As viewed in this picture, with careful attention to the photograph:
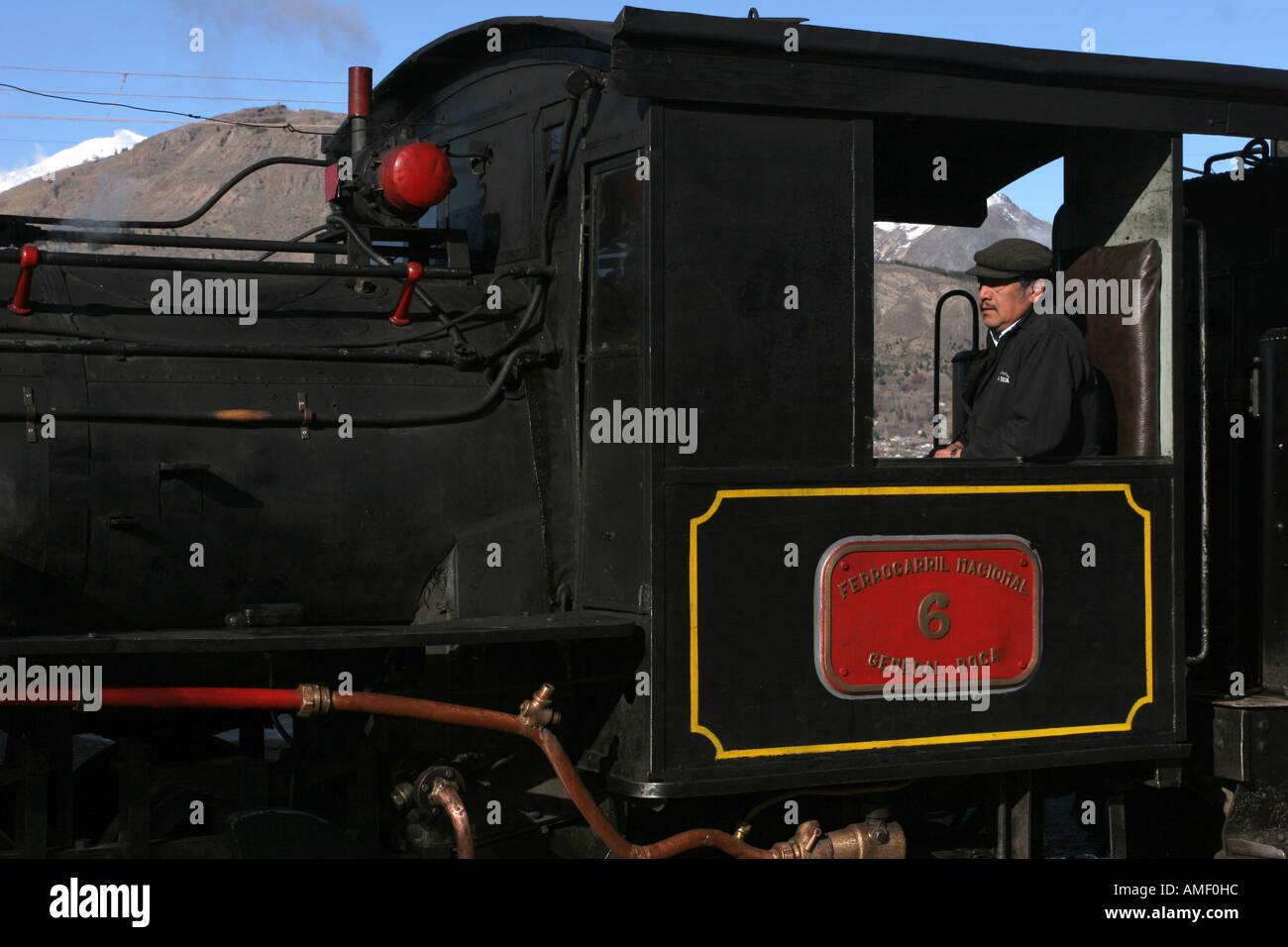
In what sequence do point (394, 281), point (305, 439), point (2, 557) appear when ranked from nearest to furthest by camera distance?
point (2, 557) < point (305, 439) < point (394, 281)

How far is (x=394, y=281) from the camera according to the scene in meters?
4.66

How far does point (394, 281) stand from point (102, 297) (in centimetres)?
96

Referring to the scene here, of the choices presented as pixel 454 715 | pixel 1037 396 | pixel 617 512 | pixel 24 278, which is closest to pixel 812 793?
pixel 617 512

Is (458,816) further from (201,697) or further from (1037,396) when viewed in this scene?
(1037,396)

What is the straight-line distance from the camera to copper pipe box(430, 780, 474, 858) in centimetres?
378

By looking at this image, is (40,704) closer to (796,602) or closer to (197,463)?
(197,463)

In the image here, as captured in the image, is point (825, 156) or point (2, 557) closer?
point (2, 557)

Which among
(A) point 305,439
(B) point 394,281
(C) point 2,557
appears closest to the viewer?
(C) point 2,557

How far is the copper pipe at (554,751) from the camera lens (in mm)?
3725

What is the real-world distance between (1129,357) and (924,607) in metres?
1.32

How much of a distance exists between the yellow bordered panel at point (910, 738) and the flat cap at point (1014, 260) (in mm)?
799
